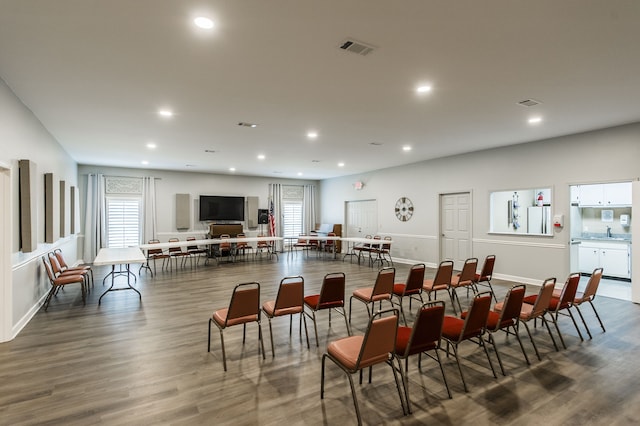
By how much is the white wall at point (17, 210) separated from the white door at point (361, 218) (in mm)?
8631

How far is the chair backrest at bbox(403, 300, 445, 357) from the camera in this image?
2.47 m

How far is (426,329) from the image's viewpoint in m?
2.53

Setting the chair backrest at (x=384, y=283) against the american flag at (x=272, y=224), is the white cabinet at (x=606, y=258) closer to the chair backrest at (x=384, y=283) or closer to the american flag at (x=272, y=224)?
the chair backrest at (x=384, y=283)

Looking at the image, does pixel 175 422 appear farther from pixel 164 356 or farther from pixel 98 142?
pixel 98 142

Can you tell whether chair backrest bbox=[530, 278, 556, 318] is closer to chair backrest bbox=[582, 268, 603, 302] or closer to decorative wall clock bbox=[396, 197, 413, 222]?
chair backrest bbox=[582, 268, 603, 302]

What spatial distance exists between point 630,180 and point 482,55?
4417mm

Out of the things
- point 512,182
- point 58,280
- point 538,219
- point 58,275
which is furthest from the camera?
point 538,219

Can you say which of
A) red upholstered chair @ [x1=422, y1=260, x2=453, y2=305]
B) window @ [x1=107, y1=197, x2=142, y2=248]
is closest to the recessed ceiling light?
red upholstered chair @ [x1=422, y1=260, x2=453, y2=305]

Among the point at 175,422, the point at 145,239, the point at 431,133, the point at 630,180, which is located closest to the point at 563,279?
the point at 630,180

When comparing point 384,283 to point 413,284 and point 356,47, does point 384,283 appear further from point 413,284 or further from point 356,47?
point 356,47

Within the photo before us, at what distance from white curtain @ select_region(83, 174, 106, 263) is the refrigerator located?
12.0 metres

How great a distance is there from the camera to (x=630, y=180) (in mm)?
5383

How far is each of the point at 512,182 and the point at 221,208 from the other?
9133 mm

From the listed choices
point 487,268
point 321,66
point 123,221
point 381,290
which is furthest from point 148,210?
point 487,268
